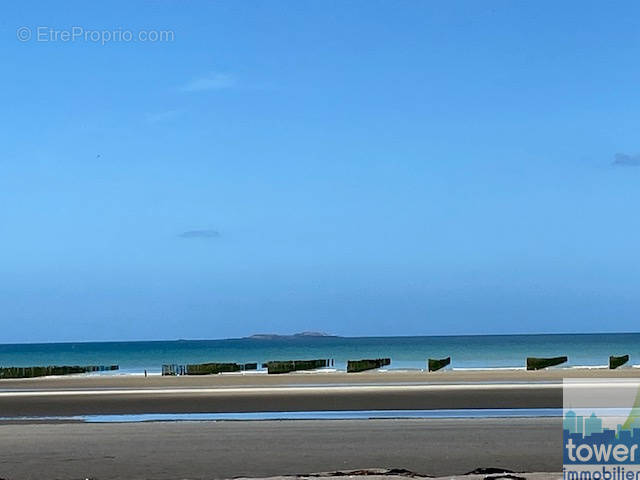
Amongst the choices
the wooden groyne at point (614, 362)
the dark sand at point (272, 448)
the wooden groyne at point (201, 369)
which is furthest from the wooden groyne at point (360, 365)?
the dark sand at point (272, 448)

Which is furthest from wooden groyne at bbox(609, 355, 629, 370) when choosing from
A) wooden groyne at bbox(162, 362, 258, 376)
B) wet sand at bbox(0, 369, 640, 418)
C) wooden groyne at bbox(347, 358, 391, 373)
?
wooden groyne at bbox(162, 362, 258, 376)

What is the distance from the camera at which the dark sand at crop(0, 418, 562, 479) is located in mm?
16922

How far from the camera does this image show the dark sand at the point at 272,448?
1692 cm

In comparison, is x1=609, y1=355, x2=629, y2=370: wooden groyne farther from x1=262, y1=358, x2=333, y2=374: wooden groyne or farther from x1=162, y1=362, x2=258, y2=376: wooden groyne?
x1=162, y1=362, x2=258, y2=376: wooden groyne

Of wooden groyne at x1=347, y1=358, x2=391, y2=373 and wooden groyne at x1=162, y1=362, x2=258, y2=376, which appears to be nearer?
wooden groyne at x1=162, y1=362, x2=258, y2=376

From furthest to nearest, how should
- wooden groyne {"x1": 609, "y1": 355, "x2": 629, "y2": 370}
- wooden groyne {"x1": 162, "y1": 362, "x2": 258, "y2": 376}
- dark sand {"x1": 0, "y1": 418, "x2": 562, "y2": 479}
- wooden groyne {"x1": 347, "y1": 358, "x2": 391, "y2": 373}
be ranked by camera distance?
wooden groyne {"x1": 347, "y1": 358, "x2": 391, "y2": 373} → wooden groyne {"x1": 162, "y1": 362, "x2": 258, "y2": 376} → wooden groyne {"x1": 609, "y1": 355, "x2": 629, "y2": 370} → dark sand {"x1": 0, "y1": 418, "x2": 562, "y2": 479}

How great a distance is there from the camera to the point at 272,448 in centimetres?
1956

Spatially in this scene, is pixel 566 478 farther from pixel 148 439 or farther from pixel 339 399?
pixel 339 399

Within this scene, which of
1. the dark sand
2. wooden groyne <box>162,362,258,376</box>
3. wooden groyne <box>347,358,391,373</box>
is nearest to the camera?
the dark sand

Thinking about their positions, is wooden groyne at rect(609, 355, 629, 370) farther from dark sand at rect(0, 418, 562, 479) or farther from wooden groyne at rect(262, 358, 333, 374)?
dark sand at rect(0, 418, 562, 479)

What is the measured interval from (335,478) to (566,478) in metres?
3.39

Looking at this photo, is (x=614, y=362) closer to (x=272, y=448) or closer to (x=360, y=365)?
(x=360, y=365)

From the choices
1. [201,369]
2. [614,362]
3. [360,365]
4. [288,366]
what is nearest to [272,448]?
[201,369]

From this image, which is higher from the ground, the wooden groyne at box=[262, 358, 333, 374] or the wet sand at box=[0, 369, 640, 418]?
the wooden groyne at box=[262, 358, 333, 374]
